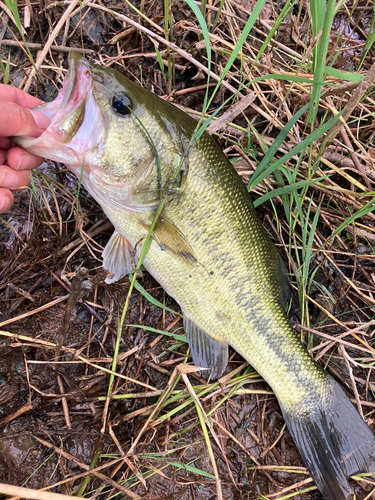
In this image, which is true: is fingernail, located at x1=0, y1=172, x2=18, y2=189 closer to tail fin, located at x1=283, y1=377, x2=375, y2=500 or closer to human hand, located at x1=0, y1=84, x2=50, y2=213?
human hand, located at x1=0, y1=84, x2=50, y2=213

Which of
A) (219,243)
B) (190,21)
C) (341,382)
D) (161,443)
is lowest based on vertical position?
(161,443)

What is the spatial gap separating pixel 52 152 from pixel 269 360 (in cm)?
193

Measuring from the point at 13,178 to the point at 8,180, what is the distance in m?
0.03

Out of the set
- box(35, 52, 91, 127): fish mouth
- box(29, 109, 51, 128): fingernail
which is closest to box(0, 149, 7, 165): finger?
box(29, 109, 51, 128): fingernail

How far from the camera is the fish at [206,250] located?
1.97 meters

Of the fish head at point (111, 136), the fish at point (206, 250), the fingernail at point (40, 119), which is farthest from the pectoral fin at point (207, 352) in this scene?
Answer: the fingernail at point (40, 119)

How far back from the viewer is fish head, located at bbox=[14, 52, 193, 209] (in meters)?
1.85

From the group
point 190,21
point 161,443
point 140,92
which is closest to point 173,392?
point 161,443

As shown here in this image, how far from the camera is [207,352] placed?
2.40m

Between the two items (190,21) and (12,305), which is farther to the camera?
(190,21)

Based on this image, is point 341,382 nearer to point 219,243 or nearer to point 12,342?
point 219,243

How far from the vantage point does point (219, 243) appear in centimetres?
221

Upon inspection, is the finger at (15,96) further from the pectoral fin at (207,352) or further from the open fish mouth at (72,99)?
the pectoral fin at (207,352)

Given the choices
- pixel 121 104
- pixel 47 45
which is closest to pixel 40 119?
pixel 121 104
